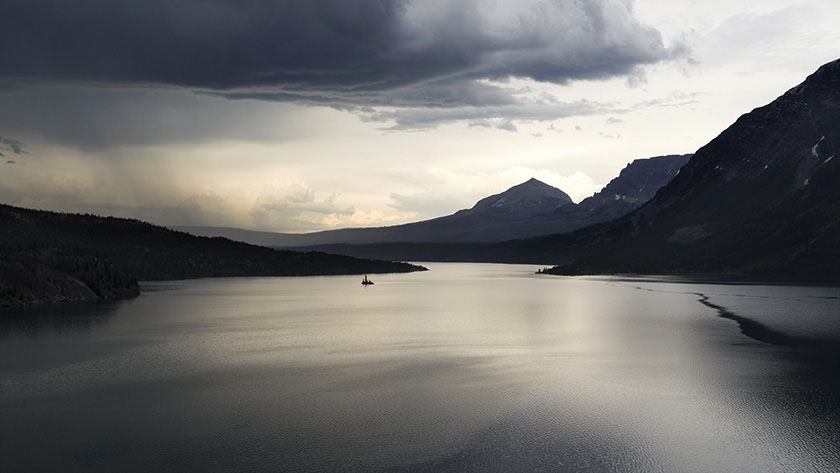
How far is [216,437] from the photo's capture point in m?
31.8

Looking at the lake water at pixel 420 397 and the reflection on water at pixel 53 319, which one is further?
the reflection on water at pixel 53 319

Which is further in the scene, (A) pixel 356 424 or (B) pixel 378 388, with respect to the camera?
(B) pixel 378 388

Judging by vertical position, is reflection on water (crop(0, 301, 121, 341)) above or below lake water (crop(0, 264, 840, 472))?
above

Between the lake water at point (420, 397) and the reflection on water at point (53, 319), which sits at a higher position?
the reflection on water at point (53, 319)

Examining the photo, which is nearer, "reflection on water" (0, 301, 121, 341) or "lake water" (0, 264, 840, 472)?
"lake water" (0, 264, 840, 472)

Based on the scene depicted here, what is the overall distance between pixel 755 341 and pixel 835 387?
25.3 metres

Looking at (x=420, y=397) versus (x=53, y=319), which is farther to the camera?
(x=53, y=319)

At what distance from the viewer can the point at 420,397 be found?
1614 inches

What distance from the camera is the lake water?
2903cm

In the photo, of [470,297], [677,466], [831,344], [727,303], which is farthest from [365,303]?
[677,466]

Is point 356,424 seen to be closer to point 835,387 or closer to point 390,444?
point 390,444

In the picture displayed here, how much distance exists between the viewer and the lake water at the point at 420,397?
29.0 m

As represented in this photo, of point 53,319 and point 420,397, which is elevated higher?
point 53,319

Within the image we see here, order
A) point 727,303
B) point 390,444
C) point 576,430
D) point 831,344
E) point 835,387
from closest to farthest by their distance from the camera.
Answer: point 390,444 → point 576,430 → point 835,387 → point 831,344 → point 727,303
